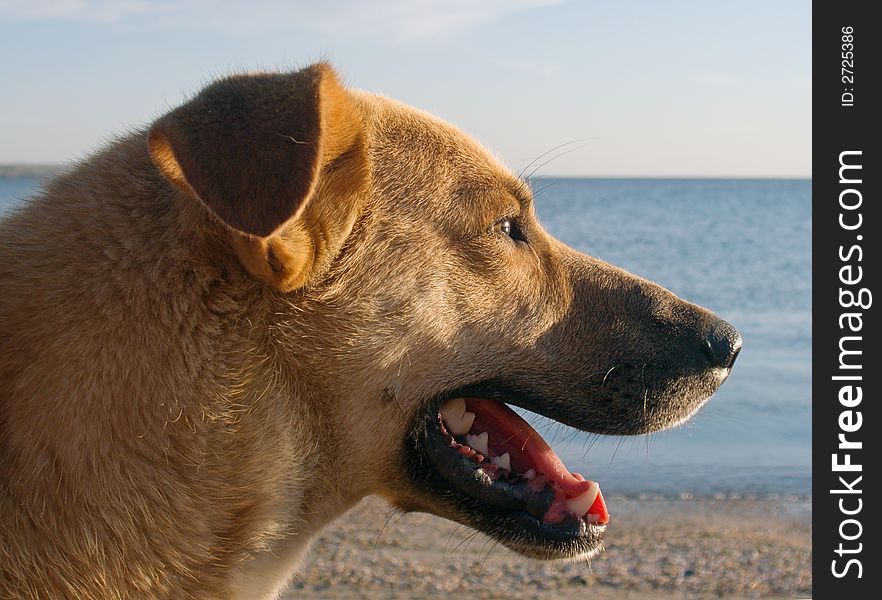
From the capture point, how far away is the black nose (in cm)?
360

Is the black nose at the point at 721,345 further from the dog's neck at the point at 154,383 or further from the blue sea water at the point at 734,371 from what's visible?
the dog's neck at the point at 154,383

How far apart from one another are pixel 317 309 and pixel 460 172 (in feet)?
2.56

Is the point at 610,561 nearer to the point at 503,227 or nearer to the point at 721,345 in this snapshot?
the point at 721,345

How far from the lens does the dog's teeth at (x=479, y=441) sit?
338 cm

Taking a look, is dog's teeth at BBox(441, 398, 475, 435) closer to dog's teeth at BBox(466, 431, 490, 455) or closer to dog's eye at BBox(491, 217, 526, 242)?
dog's teeth at BBox(466, 431, 490, 455)

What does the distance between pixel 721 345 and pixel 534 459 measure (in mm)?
832

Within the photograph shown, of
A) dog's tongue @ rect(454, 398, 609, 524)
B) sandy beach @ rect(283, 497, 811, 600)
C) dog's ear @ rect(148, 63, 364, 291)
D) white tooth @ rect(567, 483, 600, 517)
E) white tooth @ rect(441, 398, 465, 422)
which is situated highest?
dog's ear @ rect(148, 63, 364, 291)

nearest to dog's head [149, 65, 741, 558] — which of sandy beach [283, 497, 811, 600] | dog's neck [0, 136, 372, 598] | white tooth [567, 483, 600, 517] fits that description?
white tooth [567, 483, 600, 517]

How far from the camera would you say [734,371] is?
15195 millimetres

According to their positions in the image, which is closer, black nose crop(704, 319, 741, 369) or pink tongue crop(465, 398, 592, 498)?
pink tongue crop(465, 398, 592, 498)

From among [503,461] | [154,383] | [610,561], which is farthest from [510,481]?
[610,561]

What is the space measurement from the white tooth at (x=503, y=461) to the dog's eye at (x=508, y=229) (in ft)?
2.49

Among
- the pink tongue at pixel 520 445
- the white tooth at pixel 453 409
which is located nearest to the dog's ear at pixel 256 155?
the white tooth at pixel 453 409
